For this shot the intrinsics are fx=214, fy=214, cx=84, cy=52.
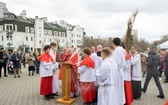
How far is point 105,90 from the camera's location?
17.5 feet

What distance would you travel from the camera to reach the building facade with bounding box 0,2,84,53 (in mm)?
54656

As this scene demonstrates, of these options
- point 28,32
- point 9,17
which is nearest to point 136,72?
point 9,17

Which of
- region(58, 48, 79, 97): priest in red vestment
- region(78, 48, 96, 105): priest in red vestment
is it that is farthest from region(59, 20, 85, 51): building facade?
region(78, 48, 96, 105): priest in red vestment

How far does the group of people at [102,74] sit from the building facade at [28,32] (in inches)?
1479

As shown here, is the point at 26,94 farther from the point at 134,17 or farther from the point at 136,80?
the point at 134,17

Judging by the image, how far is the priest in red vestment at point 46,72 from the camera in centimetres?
809

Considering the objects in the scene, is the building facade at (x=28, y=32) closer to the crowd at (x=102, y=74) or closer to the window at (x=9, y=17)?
the window at (x=9, y=17)

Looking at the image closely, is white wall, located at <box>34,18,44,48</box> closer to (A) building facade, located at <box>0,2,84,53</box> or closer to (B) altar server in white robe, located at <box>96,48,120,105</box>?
(A) building facade, located at <box>0,2,84,53</box>

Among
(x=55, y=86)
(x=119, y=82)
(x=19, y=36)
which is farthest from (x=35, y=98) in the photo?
(x=19, y=36)

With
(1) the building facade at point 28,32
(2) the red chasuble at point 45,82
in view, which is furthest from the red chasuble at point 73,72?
(1) the building facade at point 28,32

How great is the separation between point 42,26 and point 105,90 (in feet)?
199

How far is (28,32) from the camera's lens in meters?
60.5

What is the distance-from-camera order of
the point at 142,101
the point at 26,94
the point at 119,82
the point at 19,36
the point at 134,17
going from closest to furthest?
the point at 119,82 < the point at 142,101 < the point at 26,94 < the point at 134,17 < the point at 19,36

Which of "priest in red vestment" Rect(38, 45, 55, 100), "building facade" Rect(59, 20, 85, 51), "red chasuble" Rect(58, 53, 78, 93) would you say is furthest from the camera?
"building facade" Rect(59, 20, 85, 51)
